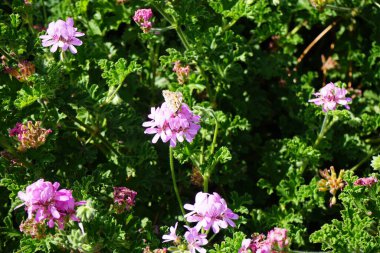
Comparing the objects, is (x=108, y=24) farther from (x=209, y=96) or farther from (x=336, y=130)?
(x=336, y=130)

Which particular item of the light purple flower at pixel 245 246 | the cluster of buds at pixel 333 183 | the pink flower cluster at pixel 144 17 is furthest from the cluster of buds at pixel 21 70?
the cluster of buds at pixel 333 183

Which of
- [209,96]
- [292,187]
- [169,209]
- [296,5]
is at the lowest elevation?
[169,209]

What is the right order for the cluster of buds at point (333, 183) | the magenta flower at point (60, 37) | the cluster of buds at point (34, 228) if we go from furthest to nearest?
the cluster of buds at point (333, 183), the magenta flower at point (60, 37), the cluster of buds at point (34, 228)

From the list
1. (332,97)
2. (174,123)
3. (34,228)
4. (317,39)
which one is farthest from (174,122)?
(317,39)

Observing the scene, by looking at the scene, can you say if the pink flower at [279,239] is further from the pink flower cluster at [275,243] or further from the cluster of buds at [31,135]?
the cluster of buds at [31,135]

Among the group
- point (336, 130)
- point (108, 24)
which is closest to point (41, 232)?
point (108, 24)

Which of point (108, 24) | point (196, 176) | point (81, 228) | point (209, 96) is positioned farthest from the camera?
point (108, 24)
